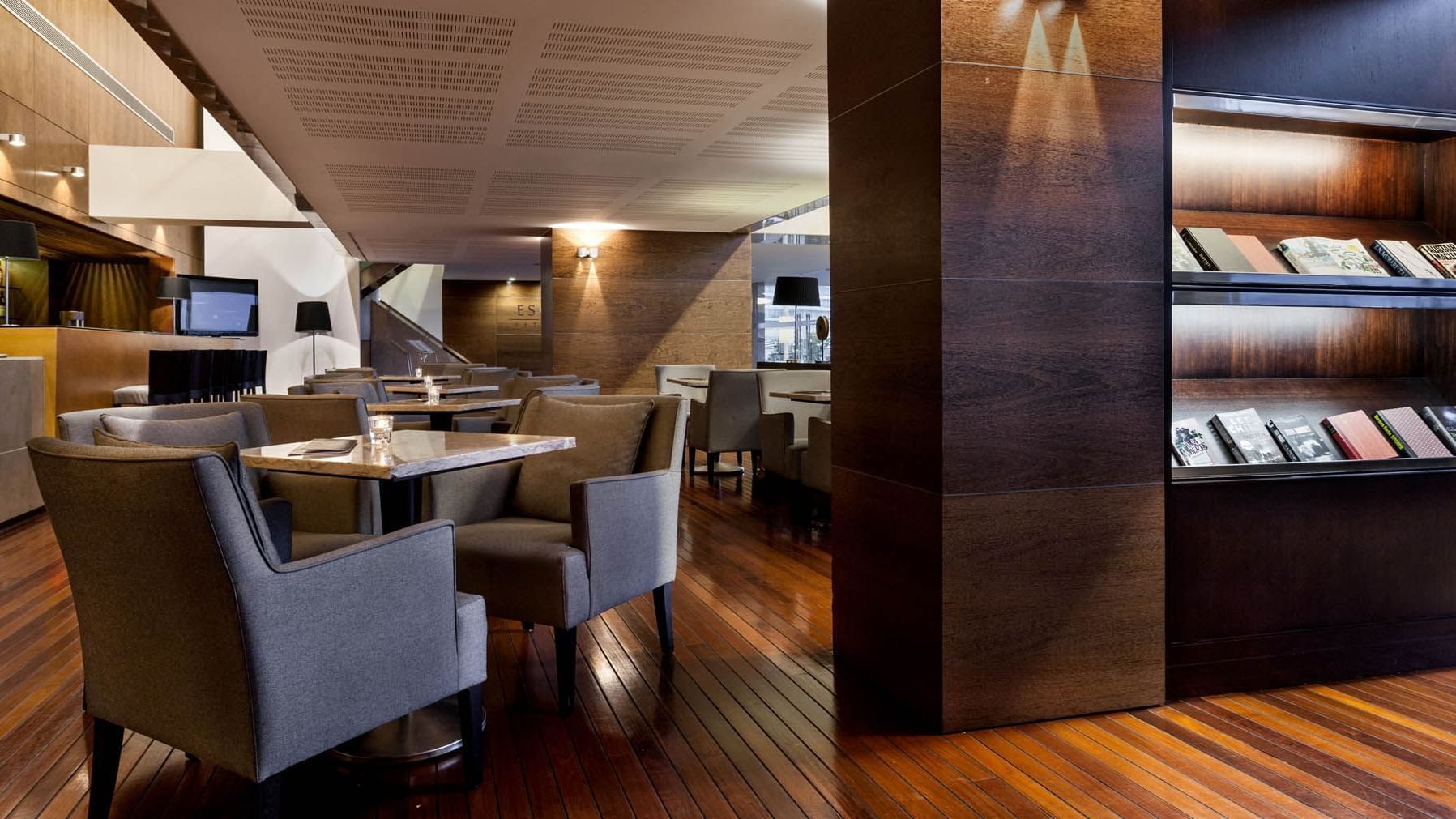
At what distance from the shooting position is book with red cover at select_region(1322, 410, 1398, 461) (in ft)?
10.5

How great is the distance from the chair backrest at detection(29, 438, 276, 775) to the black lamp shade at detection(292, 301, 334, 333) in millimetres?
14108

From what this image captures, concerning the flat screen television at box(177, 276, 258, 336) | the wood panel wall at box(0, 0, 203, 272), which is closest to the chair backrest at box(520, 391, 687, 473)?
the wood panel wall at box(0, 0, 203, 272)

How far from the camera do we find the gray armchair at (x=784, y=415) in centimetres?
654

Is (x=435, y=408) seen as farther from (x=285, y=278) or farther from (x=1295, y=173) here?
(x=285, y=278)

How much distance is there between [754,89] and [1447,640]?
4.23 meters

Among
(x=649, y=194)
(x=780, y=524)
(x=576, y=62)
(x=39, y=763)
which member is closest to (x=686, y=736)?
(x=39, y=763)

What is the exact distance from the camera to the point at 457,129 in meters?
6.36

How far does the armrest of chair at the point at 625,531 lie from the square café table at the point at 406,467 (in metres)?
0.20

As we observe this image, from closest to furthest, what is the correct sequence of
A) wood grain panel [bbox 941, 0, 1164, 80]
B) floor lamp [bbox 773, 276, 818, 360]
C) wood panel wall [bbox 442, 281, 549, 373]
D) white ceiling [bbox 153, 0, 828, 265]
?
wood grain panel [bbox 941, 0, 1164, 80] → white ceiling [bbox 153, 0, 828, 265] → floor lamp [bbox 773, 276, 818, 360] → wood panel wall [bbox 442, 281, 549, 373]

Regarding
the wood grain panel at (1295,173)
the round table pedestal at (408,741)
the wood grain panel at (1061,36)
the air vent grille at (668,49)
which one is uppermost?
the air vent grille at (668,49)

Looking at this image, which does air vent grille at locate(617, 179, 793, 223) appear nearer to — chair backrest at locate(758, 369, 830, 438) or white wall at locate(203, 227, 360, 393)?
chair backrest at locate(758, 369, 830, 438)

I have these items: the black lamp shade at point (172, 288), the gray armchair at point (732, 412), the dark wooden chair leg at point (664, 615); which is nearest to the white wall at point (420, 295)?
the black lamp shade at point (172, 288)

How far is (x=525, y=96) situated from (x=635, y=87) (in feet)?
2.22

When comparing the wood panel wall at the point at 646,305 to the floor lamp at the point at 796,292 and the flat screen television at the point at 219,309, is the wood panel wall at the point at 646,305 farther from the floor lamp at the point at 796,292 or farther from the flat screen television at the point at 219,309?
the flat screen television at the point at 219,309
